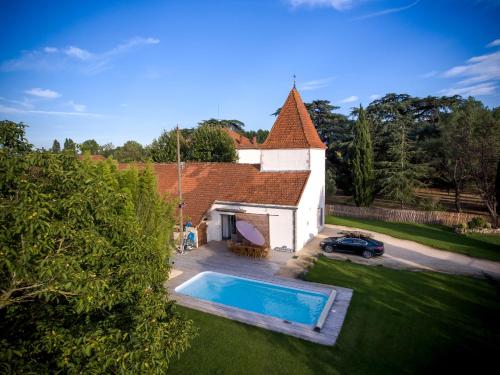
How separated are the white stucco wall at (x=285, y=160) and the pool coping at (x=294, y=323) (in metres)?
9.80

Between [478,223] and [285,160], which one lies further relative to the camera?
[478,223]

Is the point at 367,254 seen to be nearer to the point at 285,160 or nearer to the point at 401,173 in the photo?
the point at 285,160

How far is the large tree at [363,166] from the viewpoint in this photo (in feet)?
127

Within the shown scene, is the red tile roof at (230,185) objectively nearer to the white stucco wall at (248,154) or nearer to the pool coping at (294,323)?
the pool coping at (294,323)

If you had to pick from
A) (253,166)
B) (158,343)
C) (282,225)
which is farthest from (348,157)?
(158,343)

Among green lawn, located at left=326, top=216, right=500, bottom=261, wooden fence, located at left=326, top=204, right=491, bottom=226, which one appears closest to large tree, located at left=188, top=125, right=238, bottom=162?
wooden fence, located at left=326, top=204, right=491, bottom=226

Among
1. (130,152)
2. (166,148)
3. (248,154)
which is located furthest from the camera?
(130,152)

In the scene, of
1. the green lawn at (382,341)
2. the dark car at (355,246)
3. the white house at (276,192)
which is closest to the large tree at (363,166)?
the white house at (276,192)

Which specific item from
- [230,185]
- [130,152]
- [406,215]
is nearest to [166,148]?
[230,185]

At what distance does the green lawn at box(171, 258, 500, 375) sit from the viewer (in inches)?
395

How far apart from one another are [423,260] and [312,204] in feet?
28.5

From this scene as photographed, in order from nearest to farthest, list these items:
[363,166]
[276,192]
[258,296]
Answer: [258,296], [276,192], [363,166]

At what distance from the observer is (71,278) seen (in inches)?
169

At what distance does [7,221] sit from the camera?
4.05m
